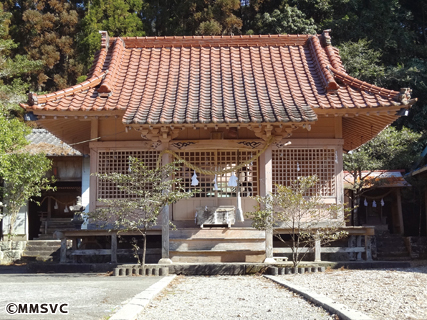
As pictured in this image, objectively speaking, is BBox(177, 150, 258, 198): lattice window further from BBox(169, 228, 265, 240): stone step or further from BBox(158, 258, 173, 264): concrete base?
BBox(158, 258, 173, 264): concrete base

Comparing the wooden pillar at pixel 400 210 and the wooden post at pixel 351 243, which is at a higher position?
the wooden pillar at pixel 400 210

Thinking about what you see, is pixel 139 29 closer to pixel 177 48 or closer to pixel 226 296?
pixel 177 48

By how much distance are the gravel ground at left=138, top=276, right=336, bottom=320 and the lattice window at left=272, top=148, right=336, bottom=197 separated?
453cm

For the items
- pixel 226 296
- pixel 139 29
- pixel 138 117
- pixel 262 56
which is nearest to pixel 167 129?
pixel 138 117

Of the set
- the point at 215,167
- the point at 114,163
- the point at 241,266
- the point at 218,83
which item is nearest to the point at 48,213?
the point at 114,163

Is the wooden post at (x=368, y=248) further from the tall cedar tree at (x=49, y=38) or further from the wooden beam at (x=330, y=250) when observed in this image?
the tall cedar tree at (x=49, y=38)

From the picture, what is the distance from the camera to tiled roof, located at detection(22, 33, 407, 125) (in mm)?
12062

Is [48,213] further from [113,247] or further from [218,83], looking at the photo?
[218,83]

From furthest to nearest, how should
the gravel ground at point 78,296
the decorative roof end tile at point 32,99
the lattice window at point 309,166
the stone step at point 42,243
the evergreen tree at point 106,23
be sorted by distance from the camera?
the evergreen tree at point 106,23
the stone step at point 42,243
the lattice window at point 309,166
the decorative roof end tile at point 32,99
the gravel ground at point 78,296

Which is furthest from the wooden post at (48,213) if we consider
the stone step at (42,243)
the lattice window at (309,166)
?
the lattice window at (309,166)

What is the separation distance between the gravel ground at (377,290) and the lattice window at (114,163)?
16.9 feet

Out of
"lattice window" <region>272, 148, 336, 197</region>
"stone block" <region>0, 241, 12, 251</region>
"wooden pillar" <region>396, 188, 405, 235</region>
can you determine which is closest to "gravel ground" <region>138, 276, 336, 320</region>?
"lattice window" <region>272, 148, 336, 197</region>

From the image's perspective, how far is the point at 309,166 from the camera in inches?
537

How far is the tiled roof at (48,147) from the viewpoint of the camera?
22.1 metres
